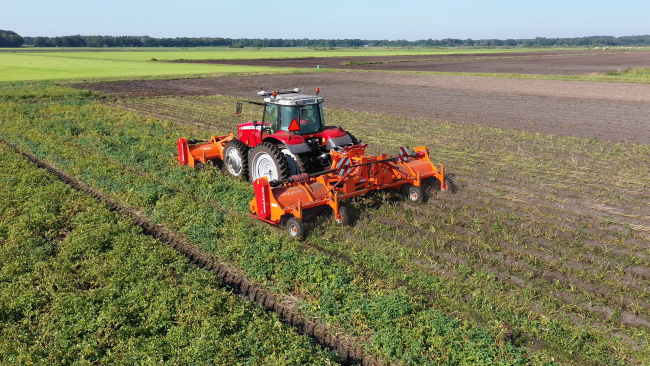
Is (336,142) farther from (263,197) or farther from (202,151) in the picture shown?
(202,151)

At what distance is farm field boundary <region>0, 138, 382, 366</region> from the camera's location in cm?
566

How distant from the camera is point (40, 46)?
138 meters

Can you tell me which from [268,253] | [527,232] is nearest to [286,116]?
[268,253]

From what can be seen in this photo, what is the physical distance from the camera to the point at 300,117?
34.7ft

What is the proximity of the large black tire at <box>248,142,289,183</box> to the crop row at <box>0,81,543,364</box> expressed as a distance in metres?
0.57

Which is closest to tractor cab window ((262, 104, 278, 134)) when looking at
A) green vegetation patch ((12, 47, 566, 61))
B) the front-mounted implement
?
the front-mounted implement

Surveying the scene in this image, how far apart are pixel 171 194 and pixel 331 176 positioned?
3851mm

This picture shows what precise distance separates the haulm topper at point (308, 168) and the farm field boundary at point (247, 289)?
154cm

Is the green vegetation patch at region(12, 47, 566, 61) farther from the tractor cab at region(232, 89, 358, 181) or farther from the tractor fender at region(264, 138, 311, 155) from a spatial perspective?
the tractor fender at region(264, 138, 311, 155)

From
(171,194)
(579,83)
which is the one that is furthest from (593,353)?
(579,83)

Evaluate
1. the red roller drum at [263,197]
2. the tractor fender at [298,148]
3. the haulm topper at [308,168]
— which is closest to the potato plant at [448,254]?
the red roller drum at [263,197]

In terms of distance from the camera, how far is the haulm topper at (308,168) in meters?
8.99

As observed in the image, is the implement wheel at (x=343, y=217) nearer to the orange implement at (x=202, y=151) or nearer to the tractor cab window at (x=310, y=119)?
the tractor cab window at (x=310, y=119)

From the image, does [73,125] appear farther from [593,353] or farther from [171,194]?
[593,353]
